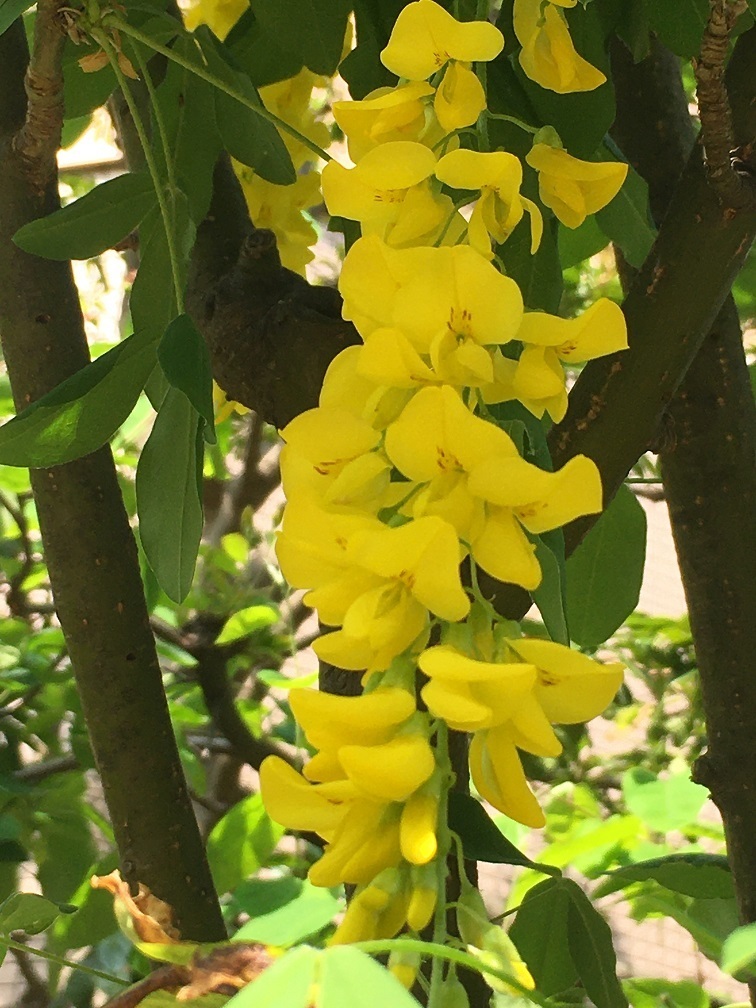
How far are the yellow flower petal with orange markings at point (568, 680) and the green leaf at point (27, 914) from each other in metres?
0.15

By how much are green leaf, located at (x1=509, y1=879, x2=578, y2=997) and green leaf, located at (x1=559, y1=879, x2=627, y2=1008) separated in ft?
0.06

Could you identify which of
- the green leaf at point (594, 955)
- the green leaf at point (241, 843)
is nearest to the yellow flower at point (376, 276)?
the green leaf at point (594, 955)

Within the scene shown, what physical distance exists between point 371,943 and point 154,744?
28 cm

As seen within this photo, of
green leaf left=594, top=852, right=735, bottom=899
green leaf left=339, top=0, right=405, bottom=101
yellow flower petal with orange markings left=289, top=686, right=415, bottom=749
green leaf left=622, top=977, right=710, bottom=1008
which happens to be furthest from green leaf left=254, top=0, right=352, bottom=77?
green leaf left=622, top=977, right=710, bottom=1008

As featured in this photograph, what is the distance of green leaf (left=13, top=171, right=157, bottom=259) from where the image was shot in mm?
322

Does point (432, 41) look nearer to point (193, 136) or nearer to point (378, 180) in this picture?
point (378, 180)

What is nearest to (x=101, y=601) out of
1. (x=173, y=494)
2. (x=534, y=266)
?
(x=173, y=494)

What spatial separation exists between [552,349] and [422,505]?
5 cm

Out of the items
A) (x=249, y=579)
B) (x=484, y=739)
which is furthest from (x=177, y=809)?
(x=249, y=579)

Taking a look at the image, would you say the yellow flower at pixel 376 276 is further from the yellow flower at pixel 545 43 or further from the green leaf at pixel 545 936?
the green leaf at pixel 545 936

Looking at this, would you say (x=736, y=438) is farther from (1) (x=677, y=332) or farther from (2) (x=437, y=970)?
(2) (x=437, y=970)

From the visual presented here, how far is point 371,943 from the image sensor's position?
0.14 metres

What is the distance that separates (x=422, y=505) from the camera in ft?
0.58

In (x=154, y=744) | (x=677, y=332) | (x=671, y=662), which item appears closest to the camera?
(x=677, y=332)
